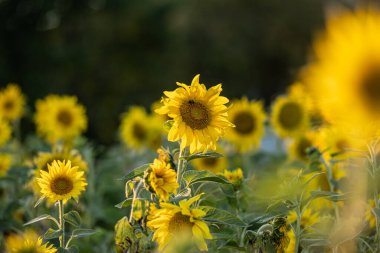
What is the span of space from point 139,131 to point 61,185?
3056 millimetres

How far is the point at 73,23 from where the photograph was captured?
65.4ft

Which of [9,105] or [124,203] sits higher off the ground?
[9,105]

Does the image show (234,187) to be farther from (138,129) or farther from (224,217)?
(138,129)

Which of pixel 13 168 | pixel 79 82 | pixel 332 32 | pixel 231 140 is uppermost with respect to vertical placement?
pixel 79 82

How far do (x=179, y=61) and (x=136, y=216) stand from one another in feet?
68.9

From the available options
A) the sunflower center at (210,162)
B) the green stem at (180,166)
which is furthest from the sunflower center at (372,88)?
the sunflower center at (210,162)

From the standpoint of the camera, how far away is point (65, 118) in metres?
5.46

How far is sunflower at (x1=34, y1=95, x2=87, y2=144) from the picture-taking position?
540 cm

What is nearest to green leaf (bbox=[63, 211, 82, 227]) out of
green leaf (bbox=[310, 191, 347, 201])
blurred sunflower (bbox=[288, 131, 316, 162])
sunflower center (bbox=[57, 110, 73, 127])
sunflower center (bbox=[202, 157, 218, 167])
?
green leaf (bbox=[310, 191, 347, 201])

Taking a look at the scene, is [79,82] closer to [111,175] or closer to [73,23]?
[73,23]

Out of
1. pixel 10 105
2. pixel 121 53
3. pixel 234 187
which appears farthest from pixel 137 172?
pixel 121 53

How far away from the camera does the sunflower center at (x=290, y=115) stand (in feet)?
16.0

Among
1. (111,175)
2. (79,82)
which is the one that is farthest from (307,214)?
(79,82)

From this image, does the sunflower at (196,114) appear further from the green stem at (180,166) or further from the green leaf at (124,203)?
the green leaf at (124,203)
